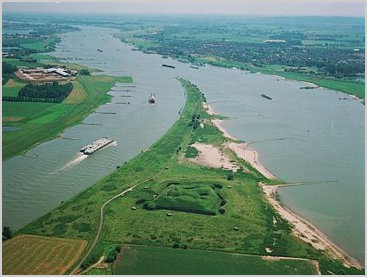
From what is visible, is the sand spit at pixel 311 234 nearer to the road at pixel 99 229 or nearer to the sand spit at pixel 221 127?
the road at pixel 99 229

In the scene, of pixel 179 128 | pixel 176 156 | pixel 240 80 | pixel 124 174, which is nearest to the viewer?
pixel 124 174

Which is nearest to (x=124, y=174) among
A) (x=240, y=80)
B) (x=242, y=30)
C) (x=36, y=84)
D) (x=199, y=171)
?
(x=199, y=171)

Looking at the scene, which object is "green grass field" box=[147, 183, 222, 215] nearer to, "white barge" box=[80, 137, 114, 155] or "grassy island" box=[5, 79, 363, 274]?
"grassy island" box=[5, 79, 363, 274]

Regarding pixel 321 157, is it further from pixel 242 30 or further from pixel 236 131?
pixel 242 30

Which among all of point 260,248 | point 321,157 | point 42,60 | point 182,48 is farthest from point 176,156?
point 182,48

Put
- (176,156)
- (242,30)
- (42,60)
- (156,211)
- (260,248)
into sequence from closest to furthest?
(260,248), (156,211), (176,156), (42,60), (242,30)

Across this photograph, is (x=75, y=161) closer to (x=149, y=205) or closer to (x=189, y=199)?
(x=149, y=205)

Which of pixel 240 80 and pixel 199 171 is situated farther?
pixel 240 80

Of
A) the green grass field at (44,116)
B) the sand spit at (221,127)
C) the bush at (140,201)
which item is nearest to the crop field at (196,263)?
the bush at (140,201)
